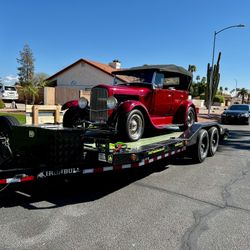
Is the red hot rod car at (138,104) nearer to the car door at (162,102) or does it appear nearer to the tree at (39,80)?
the car door at (162,102)

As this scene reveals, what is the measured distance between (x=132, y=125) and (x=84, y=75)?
3126cm

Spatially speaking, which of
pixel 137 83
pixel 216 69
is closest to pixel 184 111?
pixel 137 83

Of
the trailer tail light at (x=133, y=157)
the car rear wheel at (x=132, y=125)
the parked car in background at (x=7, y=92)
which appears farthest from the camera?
the parked car in background at (x=7, y=92)

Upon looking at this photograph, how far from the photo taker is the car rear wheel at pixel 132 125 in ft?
19.0

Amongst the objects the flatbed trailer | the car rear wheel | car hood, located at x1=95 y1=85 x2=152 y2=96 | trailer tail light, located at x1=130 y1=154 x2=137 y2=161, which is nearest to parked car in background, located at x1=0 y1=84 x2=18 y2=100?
car hood, located at x1=95 y1=85 x2=152 y2=96

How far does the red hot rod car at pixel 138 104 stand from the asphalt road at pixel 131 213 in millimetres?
1174

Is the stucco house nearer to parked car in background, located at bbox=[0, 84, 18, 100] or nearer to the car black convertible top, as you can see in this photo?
parked car in background, located at bbox=[0, 84, 18, 100]

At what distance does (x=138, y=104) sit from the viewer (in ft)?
20.0

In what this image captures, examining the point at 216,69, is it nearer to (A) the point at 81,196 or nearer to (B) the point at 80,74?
(B) the point at 80,74

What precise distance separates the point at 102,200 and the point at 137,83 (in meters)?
3.70

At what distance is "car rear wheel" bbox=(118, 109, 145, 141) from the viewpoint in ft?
19.0

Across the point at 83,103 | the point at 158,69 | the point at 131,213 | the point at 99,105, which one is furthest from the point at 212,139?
the point at 131,213

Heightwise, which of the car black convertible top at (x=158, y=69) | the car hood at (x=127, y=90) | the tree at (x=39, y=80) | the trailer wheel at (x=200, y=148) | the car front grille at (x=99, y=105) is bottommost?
the trailer wheel at (x=200, y=148)

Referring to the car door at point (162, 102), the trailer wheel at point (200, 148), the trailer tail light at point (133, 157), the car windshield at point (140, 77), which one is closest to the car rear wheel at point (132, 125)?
the car door at point (162, 102)
